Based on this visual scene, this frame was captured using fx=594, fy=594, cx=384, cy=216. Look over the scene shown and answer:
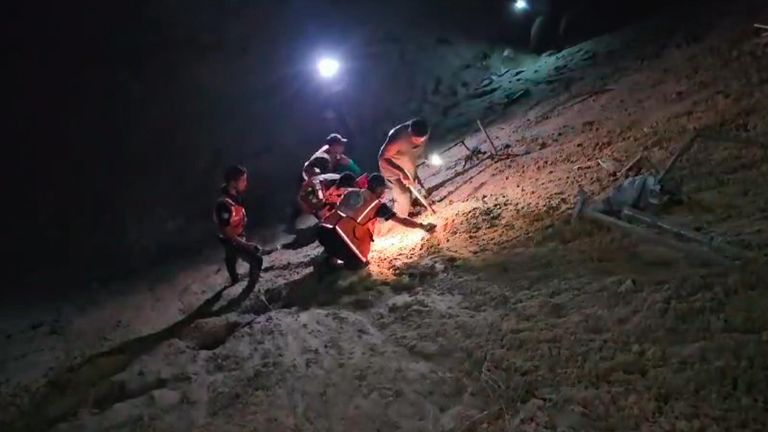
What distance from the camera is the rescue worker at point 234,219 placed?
6.23m

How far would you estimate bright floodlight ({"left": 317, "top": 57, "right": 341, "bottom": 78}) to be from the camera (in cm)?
1445

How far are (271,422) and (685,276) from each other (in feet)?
8.39

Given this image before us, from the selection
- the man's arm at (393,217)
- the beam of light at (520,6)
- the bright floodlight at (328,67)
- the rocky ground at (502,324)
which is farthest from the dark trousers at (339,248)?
the beam of light at (520,6)

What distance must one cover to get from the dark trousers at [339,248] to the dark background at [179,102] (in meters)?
5.06

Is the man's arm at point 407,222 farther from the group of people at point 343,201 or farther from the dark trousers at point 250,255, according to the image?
the dark trousers at point 250,255

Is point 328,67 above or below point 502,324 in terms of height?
above

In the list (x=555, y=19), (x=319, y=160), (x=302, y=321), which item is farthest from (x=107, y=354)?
(x=555, y=19)

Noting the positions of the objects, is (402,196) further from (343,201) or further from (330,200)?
(343,201)

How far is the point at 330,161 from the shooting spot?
7.84 metres

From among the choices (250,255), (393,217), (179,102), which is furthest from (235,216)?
(179,102)

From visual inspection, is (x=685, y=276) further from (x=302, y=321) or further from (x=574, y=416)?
(x=302, y=321)

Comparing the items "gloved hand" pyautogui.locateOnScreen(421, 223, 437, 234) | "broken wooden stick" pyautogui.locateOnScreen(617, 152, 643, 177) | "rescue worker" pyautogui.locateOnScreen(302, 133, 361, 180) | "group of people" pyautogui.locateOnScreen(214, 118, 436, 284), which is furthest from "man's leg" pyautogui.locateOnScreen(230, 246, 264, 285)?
"broken wooden stick" pyautogui.locateOnScreen(617, 152, 643, 177)

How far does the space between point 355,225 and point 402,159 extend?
1.52m

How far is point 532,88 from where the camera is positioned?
A: 10867 mm
